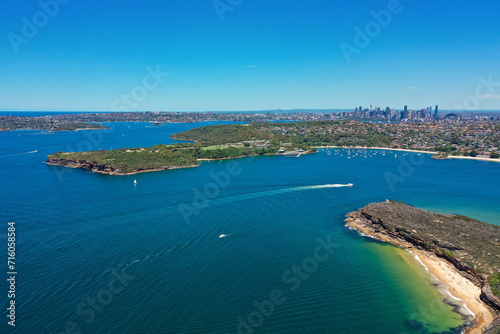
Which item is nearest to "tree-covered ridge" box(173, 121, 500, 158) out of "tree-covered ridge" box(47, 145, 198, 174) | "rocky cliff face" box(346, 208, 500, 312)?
"tree-covered ridge" box(47, 145, 198, 174)

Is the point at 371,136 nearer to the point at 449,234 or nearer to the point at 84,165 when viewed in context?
the point at 449,234

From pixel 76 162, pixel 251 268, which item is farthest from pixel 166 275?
pixel 76 162

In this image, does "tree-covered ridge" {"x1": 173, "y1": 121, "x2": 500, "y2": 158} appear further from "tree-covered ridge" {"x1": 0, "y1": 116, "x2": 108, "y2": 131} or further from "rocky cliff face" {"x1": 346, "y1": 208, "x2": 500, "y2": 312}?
"tree-covered ridge" {"x1": 0, "y1": 116, "x2": 108, "y2": 131}

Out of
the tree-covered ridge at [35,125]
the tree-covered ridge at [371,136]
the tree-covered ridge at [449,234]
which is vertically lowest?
the tree-covered ridge at [371,136]

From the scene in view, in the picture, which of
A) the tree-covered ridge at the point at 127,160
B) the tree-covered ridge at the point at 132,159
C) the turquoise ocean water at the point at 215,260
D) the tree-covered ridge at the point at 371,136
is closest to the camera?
the turquoise ocean water at the point at 215,260

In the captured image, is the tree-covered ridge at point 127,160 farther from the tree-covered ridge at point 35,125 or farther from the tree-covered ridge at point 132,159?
the tree-covered ridge at point 35,125

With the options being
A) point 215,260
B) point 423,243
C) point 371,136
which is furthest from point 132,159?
point 371,136

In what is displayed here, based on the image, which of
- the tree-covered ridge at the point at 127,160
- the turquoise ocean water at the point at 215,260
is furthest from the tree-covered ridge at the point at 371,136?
the turquoise ocean water at the point at 215,260
